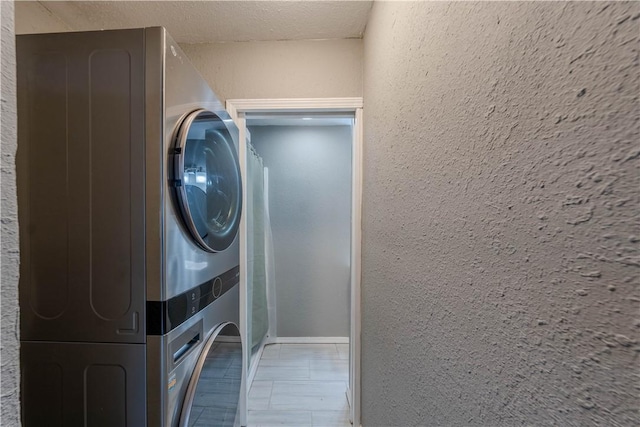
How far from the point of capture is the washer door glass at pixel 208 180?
783 millimetres

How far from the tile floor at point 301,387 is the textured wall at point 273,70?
2.01 m

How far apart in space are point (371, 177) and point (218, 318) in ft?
3.09

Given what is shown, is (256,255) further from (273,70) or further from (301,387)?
(273,70)

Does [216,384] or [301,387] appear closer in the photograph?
[216,384]

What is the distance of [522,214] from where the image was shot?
0.37m

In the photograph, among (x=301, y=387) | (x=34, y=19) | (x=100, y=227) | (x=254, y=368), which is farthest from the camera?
(x=254, y=368)

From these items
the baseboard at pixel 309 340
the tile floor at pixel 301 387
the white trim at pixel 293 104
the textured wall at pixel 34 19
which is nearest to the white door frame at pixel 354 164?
the white trim at pixel 293 104

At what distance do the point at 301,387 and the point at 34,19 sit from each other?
2.61m

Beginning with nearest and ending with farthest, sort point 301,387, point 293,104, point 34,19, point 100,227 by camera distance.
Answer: point 100,227
point 34,19
point 293,104
point 301,387

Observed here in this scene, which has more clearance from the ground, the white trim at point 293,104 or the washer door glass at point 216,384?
the white trim at point 293,104

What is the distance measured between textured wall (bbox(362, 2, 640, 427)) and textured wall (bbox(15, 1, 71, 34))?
5.41ft

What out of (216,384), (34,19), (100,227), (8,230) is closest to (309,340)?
(216,384)

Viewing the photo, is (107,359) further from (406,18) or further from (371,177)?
(406,18)

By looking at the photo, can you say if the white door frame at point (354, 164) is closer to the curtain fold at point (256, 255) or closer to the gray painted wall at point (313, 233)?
the curtain fold at point (256, 255)
